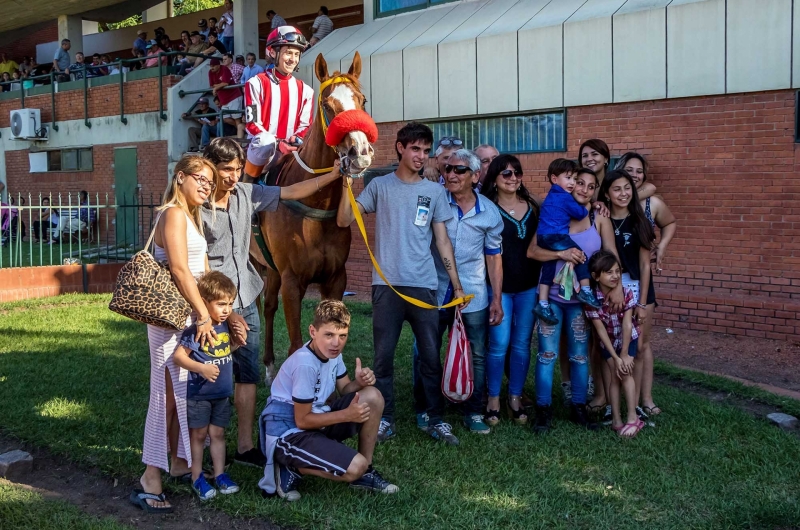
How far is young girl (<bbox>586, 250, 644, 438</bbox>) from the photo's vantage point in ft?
18.8

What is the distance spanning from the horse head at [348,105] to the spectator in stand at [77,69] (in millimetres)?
18029

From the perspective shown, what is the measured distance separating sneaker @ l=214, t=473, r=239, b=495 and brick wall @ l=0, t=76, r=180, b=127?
16.1 m

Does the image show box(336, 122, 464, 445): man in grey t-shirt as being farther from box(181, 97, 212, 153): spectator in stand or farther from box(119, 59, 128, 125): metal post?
box(119, 59, 128, 125): metal post

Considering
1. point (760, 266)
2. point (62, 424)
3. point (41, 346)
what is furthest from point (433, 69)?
point (62, 424)

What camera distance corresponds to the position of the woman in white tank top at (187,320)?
4.38m

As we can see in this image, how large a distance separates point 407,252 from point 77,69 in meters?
19.8

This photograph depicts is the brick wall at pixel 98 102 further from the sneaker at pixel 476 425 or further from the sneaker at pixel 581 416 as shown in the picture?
the sneaker at pixel 581 416

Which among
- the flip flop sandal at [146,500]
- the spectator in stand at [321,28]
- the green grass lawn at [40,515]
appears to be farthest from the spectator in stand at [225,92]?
the flip flop sandal at [146,500]

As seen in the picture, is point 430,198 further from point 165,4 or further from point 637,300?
point 165,4

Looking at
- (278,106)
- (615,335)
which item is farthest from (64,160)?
(615,335)

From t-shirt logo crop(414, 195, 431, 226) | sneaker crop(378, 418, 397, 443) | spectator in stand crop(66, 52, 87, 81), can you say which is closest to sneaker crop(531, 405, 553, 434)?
sneaker crop(378, 418, 397, 443)

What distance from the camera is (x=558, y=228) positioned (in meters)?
5.77

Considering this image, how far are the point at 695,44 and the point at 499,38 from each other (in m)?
3.04

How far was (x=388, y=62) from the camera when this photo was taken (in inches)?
527
